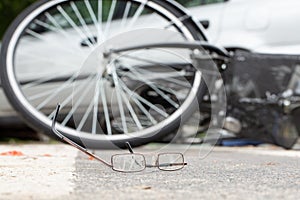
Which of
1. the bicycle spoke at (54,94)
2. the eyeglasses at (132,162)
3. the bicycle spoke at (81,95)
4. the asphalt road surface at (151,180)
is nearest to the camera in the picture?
the asphalt road surface at (151,180)

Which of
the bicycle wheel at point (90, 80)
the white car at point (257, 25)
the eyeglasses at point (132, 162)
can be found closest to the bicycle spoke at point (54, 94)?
the bicycle wheel at point (90, 80)

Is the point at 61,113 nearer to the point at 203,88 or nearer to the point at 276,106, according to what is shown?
the point at 203,88

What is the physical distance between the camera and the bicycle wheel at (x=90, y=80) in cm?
433

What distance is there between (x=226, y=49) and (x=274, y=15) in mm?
405

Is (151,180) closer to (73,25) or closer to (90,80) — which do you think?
(90,80)

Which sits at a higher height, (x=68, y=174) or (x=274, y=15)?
(x=274, y=15)

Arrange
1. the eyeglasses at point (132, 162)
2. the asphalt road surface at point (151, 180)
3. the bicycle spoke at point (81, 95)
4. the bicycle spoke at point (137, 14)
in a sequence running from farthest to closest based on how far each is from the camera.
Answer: the bicycle spoke at point (137, 14), the bicycle spoke at point (81, 95), the eyeglasses at point (132, 162), the asphalt road surface at point (151, 180)

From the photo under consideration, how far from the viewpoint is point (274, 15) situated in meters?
4.89

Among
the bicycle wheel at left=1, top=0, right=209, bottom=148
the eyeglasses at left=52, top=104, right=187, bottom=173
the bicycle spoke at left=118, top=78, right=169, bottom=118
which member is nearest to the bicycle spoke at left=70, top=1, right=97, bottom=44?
the bicycle wheel at left=1, top=0, right=209, bottom=148

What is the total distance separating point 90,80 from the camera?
4535mm

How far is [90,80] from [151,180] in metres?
2.02

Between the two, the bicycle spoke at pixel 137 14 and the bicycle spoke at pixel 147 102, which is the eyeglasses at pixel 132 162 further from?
the bicycle spoke at pixel 137 14

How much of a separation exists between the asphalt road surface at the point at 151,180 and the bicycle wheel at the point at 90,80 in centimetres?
79

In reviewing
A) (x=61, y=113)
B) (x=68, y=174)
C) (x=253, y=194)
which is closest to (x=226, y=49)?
(x=61, y=113)
